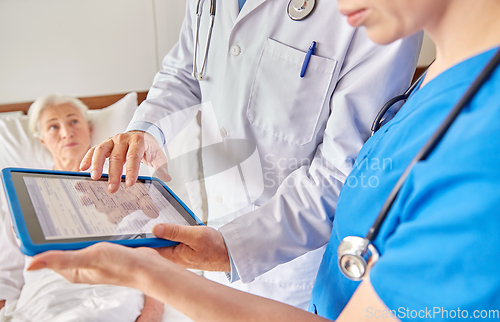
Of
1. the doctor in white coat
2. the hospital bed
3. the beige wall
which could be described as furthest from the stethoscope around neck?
the beige wall

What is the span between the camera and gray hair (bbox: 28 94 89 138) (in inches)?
74.5

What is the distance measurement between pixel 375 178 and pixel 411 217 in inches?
4.4

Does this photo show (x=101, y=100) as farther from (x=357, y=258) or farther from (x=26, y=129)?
(x=357, y=258)

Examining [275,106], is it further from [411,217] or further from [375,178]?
[411,217]

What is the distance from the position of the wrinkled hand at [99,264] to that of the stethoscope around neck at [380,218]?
0.27 meters

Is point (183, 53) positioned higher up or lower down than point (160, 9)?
lower down

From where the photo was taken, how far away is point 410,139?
0.49 metres

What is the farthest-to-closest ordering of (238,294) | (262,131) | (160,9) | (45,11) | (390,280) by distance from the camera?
1. (160,9)
2. (45,11)
3. (262,131)
4. (238,294)
5. (390,280)

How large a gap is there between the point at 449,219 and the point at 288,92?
1.72 feet

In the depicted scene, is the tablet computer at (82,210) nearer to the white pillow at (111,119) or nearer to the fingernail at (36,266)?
the fingernail at (36,266)

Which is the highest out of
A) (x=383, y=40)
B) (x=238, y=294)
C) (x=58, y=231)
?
(x=383, y=40)

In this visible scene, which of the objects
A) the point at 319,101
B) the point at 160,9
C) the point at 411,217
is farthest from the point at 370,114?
the point at 160,9

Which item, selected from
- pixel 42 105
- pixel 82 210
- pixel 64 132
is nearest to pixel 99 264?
pixel 82 210

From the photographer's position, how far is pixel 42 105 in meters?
1.89
